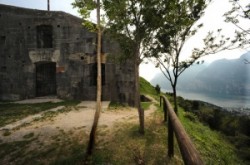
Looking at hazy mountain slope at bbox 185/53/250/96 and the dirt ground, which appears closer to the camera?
the dirt ground

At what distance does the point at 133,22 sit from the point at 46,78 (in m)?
13.3

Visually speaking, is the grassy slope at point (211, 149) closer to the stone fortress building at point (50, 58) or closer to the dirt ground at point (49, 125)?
the dirt ground at point (49, 125)

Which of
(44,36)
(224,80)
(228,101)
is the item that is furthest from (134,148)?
(224,80)

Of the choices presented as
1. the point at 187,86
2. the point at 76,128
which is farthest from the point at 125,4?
the point at 187,86

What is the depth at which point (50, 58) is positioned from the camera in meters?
18.8

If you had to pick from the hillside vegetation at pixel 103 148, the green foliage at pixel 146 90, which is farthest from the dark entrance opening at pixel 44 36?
the hillside vegetation at pixel 103 148

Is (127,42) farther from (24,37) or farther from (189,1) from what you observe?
(24,37)

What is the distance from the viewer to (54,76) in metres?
19.7

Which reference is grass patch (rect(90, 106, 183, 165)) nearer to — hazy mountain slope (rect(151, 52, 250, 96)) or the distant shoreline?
the distant shoreline

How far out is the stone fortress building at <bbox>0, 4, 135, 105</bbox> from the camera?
17312 millimetres

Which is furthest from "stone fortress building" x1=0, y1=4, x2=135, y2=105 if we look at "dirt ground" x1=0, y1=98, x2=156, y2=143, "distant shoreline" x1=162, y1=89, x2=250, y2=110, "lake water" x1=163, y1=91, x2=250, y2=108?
"lake water" x1=163, y1=91, x2=250, y2=108

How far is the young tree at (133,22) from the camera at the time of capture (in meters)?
7.98

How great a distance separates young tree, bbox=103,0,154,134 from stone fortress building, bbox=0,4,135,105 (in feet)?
26.3

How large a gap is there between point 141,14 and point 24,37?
13941mm
